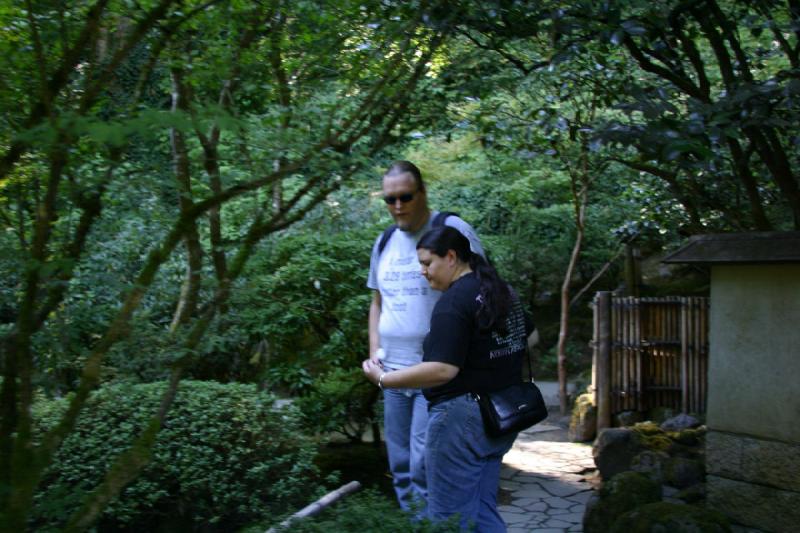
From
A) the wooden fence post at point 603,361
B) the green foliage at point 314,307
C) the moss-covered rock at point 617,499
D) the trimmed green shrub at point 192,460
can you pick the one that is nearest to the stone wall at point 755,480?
the moss-covered rock at point 617,499

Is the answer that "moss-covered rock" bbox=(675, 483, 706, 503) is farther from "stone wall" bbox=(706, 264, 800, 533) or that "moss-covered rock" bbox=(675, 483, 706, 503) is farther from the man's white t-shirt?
the man's white t-shirt

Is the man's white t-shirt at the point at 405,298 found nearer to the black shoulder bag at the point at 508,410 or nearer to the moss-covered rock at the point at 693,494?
the black shoulder bag at the point at 508,410

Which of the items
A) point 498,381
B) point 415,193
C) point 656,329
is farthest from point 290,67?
point 656,329

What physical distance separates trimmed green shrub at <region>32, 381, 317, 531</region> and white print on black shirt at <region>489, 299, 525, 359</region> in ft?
6.92

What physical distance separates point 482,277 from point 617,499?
2458 millimetres

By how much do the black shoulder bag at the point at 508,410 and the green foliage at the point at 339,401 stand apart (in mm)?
3537

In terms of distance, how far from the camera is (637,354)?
9469 mm

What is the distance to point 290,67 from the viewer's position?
189 inches

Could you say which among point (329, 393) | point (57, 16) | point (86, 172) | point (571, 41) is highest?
point (571, 41)

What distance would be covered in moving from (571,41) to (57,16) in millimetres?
2467

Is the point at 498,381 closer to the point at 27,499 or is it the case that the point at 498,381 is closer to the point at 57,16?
the point at 27,499

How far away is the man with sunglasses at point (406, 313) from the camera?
377 centimetres

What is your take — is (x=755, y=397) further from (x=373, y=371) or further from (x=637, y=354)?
(x=637, y=354)

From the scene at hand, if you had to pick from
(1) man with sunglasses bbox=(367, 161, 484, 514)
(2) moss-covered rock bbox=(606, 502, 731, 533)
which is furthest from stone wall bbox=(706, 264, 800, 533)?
(1) man with sunglasses bbox=(367, 161, 484, 514)
